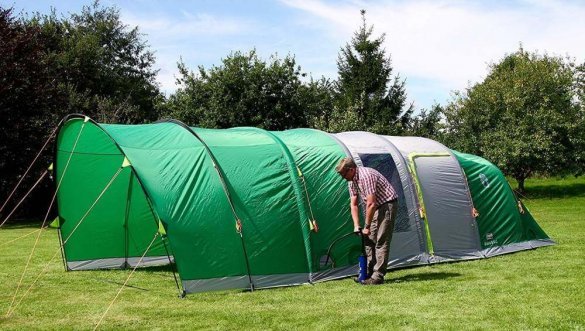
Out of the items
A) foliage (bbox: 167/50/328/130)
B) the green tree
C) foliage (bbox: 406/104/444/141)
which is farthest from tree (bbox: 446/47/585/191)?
the green tree

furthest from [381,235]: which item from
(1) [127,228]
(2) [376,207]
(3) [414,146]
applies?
(1) [127,228]

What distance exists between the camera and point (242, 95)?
102 feet

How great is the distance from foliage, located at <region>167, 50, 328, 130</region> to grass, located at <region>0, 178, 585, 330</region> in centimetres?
2041

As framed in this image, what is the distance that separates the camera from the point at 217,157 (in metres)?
8.94

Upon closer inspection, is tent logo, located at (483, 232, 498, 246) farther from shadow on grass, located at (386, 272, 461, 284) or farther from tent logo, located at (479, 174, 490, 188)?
shadow on grass, located at (386, 272, 461, 284)

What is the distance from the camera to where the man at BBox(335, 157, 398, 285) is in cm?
874

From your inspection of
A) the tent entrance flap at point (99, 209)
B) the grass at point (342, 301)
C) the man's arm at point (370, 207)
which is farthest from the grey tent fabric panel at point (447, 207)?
the tent entrance flap at point (99, 209)

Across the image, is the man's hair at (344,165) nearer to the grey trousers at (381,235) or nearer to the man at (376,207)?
the man at (376,207)

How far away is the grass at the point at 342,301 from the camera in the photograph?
21.9 ft

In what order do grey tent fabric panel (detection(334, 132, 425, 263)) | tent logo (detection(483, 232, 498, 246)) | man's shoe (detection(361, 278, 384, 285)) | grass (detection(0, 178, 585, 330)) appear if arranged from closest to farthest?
grass (detection(0, 178, 585, 330)) < man's shoe (detection(361, 278, 384, 285)) < grey tent fabric panel (detection(334, 132, 425, 263)) < tent logo (detection(483, 232, 498, 246))

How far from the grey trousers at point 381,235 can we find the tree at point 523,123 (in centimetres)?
2036

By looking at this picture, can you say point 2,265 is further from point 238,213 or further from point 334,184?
point 334,184

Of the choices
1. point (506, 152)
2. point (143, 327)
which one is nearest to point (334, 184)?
point (143, 327)

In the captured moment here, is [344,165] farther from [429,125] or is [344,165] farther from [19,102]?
[429,125]
